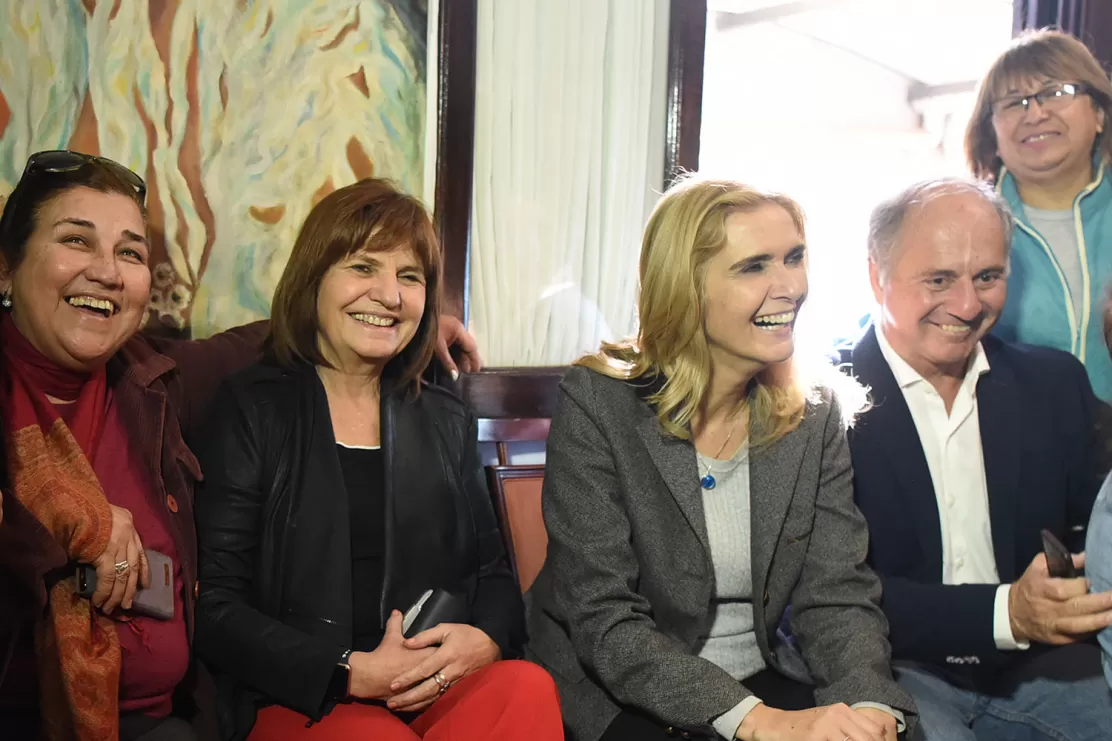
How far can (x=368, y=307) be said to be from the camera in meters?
1.95

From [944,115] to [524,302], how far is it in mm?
2485

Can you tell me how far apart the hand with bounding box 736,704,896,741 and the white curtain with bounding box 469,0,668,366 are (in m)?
1.34

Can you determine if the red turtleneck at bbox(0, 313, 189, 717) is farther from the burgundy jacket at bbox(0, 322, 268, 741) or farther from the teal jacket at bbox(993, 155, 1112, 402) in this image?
the teal jacket at bbox(993, 155, 1112, 402)

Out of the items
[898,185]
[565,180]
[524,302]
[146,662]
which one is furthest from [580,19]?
[146,662]

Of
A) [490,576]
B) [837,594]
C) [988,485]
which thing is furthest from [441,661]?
[988,485]

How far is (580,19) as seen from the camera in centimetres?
273

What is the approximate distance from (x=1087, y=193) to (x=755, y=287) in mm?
1370

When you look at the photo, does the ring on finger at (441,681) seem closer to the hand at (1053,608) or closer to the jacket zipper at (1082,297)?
the hand at (1053,608)

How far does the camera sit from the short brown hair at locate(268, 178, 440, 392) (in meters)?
1.95

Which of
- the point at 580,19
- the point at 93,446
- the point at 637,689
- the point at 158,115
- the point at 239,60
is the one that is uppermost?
the point at 580,19

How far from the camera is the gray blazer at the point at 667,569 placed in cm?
175

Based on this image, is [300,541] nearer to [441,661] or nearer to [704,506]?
[441,661]

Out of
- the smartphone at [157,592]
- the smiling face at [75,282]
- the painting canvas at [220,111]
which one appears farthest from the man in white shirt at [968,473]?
the smiling face at [75,282]

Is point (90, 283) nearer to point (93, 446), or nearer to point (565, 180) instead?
point (93, 446)
